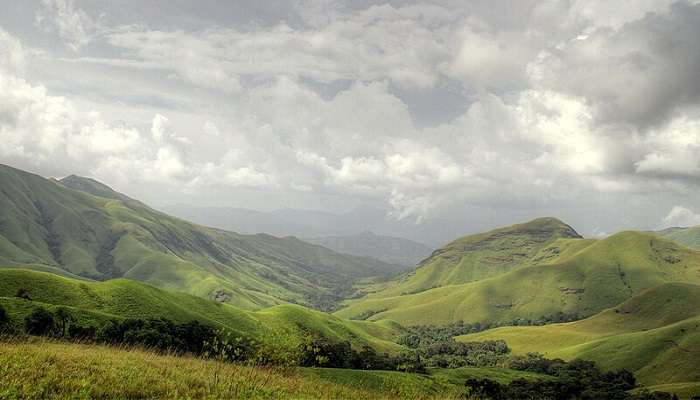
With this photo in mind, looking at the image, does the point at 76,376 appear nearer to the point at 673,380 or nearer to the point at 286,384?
the point at 286,384

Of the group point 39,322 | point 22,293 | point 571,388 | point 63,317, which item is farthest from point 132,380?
point 571,388

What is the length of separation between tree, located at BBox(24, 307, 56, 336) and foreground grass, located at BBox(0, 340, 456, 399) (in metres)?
81.5

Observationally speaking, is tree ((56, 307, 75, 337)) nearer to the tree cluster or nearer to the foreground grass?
the foreground grass

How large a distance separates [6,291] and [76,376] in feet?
481

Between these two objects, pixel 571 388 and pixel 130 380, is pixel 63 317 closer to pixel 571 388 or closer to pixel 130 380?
pixel 130 380

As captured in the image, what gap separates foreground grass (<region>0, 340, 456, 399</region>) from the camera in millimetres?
19281

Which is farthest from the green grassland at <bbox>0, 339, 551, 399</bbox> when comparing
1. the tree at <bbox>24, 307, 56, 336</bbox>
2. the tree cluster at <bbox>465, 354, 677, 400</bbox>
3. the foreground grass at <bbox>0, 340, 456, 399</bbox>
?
the tree cluster at <bbox>465, 354, 677, 400</bbox>

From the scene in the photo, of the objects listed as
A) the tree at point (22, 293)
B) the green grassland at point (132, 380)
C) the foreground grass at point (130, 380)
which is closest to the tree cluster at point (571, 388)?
the green grassland at point (132, 380)

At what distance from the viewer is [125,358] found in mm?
28359

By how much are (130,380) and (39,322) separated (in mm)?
96005

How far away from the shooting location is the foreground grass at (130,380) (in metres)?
19.3

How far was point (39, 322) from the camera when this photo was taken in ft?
312

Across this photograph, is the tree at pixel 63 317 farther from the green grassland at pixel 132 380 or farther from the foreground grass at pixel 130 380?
the green grassland at pixel 132 380

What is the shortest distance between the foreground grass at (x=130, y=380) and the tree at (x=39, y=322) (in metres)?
81.5
